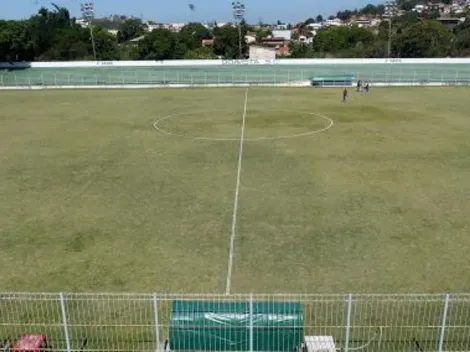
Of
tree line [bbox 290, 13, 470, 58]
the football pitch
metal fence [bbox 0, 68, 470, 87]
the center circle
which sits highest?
tree line [bbox 290, 13, 470, 58]

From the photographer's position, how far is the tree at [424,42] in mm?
120688

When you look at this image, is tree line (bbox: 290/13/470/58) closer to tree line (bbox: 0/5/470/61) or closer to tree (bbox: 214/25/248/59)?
tree line (bbox: 0/5/470/61)

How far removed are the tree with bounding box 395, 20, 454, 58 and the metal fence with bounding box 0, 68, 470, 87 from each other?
40427 mm

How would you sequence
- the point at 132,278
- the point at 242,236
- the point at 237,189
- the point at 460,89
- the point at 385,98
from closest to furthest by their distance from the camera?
the point at 132,278 → the point at 242,236 → the point at 237,189 → the point at 385,98 → the point at 460,89

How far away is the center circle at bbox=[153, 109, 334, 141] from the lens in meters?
39.4

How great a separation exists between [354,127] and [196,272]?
26831mm

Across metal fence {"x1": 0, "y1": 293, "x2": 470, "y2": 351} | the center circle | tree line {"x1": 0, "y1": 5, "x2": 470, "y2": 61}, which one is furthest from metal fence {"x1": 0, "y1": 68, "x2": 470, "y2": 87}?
metal fence {"x1": 0, "y1": 293, "x2": 470, "y2": 351}

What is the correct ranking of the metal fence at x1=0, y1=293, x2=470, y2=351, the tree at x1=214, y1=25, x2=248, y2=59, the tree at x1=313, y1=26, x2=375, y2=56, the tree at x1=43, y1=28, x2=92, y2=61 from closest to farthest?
1. the metal fence at x1=0, y1=293, x2=470, y2=351
2. the tree at x1=43, y1=28, x2=92, y2=61
3. the tree at x1=214, y1=25, x2=248, y2=59
4. the tree at x1=313, y1=26, x2=375, y2=56

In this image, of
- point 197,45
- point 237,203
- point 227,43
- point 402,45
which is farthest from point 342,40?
point 237,203

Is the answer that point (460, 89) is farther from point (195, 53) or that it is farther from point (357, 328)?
point (195, 53)

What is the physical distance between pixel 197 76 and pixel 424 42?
63.5 meters

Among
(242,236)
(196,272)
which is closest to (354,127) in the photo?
(242,236)

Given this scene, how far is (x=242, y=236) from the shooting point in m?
21.5

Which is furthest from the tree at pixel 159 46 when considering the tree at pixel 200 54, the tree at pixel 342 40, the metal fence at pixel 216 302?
the metal fence at pixel 216 302
